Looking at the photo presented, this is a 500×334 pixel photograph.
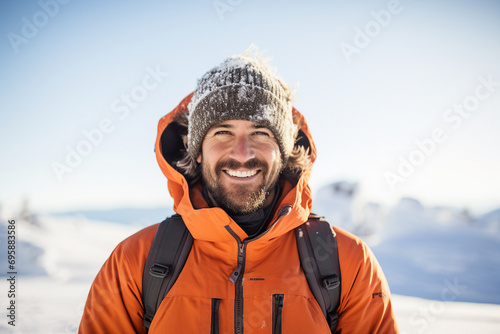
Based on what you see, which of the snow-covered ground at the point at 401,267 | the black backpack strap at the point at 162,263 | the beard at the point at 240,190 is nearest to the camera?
the black backpack strap at the point at 162,263

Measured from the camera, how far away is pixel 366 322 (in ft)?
5.77

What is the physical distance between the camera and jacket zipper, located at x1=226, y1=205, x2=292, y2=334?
1.59 metres

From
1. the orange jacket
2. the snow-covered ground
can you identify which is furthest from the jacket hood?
the snow-covered ground

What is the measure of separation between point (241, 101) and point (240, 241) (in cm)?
106

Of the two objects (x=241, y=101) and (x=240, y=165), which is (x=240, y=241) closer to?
(x=240, y=165)

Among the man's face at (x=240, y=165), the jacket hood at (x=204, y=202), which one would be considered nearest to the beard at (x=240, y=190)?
the man's face at (x=240, y=165)

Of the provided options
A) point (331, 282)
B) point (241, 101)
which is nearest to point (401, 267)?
point (331, 282)

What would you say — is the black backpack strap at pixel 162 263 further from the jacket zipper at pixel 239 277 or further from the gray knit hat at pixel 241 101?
the gray knit hat at pixel 241 101

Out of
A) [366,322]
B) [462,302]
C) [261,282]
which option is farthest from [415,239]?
[261,282]

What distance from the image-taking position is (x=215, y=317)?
1.61 m

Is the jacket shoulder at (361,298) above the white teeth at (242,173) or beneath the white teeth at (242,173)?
beneath

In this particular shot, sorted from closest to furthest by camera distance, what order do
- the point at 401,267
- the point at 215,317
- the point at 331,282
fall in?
the point at 215,317
the point at 331,282
the point at 401,267

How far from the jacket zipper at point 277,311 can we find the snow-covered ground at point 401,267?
8.85 feet

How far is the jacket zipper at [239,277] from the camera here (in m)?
1.59
